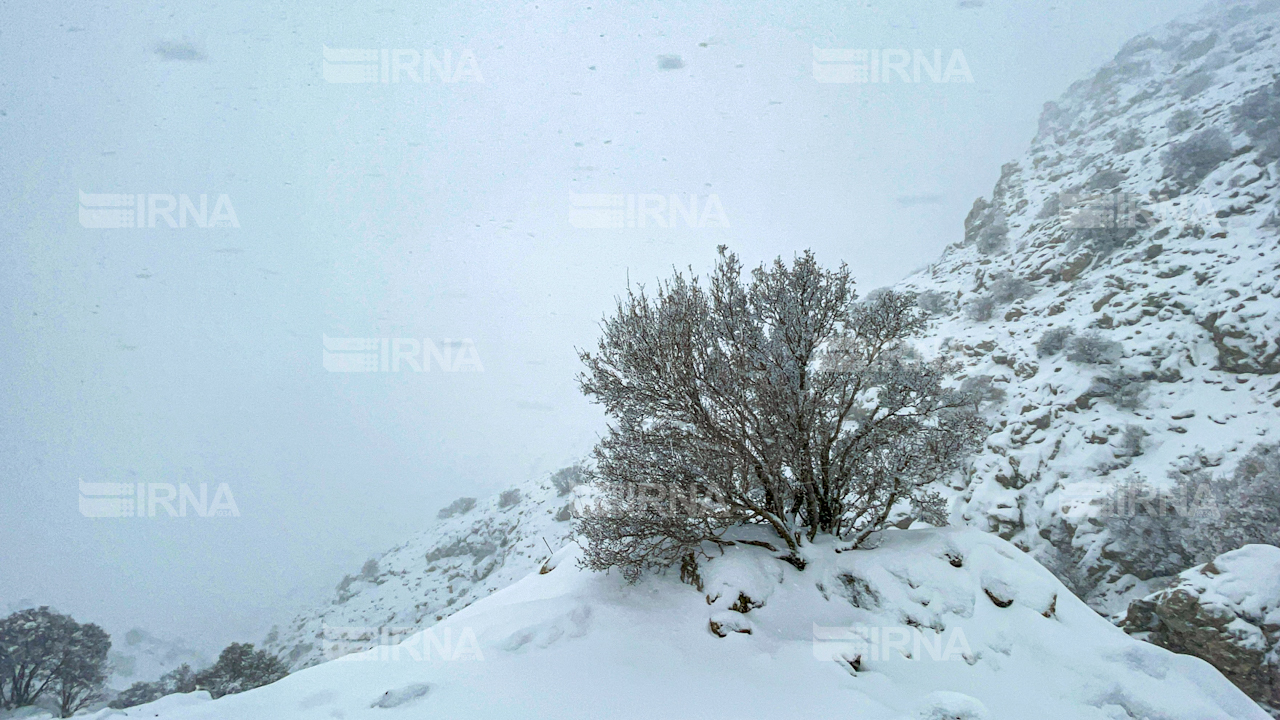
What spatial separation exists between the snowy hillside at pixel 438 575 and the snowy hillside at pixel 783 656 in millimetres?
22113

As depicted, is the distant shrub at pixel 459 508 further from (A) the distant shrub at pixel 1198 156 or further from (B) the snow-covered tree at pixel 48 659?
(A) the distant shrub at pixel 1198 156

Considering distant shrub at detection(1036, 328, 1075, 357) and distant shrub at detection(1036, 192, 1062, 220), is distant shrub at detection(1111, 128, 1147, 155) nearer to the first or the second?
distant shrub at detection(1036, 192, 1062, 220)

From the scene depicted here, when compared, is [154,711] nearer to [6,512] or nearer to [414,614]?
[414,614]

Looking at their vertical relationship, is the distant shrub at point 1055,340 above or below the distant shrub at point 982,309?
below

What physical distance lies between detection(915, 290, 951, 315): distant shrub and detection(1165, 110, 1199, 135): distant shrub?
17.9 metres

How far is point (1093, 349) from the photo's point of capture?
65.3 ft

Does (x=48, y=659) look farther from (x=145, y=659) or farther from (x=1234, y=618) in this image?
(x=145, y=659)

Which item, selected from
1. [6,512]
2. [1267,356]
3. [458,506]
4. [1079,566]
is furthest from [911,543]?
[6,512]

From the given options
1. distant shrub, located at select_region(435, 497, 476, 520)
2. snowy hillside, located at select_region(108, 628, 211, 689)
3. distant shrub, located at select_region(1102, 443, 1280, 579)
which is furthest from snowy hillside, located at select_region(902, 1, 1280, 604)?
snowy hillside, located at select_region(108, 628, 211, 689)

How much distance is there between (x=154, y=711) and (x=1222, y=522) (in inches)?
901

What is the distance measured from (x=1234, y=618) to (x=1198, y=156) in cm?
3059

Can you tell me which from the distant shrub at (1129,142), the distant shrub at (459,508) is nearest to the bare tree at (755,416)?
the distant shrub at (1129,142)

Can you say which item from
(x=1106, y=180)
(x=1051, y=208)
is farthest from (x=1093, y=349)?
(x=1106, y=180)

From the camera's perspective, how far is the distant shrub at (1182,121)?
3028cm
